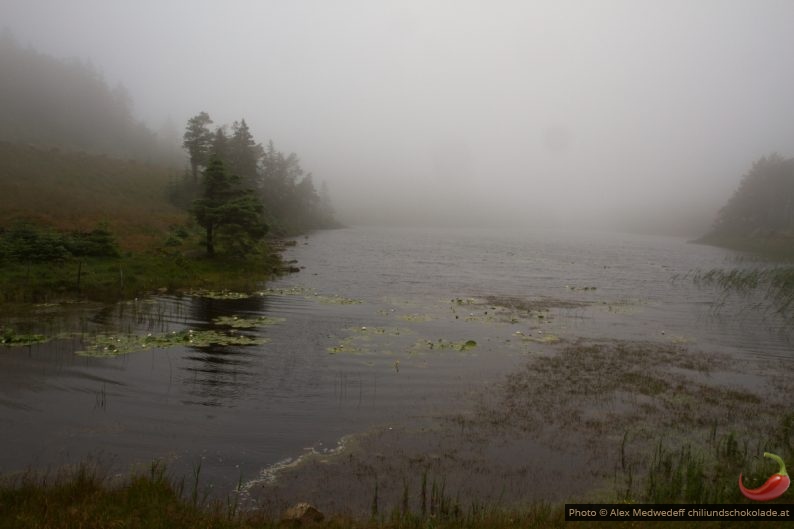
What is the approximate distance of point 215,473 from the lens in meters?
11.4

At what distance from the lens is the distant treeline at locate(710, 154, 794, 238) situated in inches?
4825

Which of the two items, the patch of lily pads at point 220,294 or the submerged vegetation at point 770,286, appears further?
the submerged vegetation at point 770,286

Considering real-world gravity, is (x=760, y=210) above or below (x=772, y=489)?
above

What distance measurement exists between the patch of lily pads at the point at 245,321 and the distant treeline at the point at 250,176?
19.6m

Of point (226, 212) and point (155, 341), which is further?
point (226, 212)

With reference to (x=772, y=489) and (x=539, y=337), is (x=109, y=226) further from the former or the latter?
(x=772, y=489)

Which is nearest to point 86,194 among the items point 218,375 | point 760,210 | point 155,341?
point 155,341

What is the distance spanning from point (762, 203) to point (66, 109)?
183794 mm

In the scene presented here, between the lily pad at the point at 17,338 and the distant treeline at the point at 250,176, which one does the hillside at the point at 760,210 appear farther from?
the lily pad at the point at 17,338

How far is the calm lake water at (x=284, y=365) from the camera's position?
12867 millimetres

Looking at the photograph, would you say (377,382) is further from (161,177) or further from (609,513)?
(161,177)

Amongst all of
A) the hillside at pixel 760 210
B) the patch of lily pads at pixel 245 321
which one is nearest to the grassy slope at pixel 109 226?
the patch of lily pads at pixel 245 321

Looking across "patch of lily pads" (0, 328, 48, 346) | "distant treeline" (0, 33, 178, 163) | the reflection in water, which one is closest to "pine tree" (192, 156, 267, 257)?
"patch of lily pads" (0, 328, 48, 346)

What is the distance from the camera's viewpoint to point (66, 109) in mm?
127250
